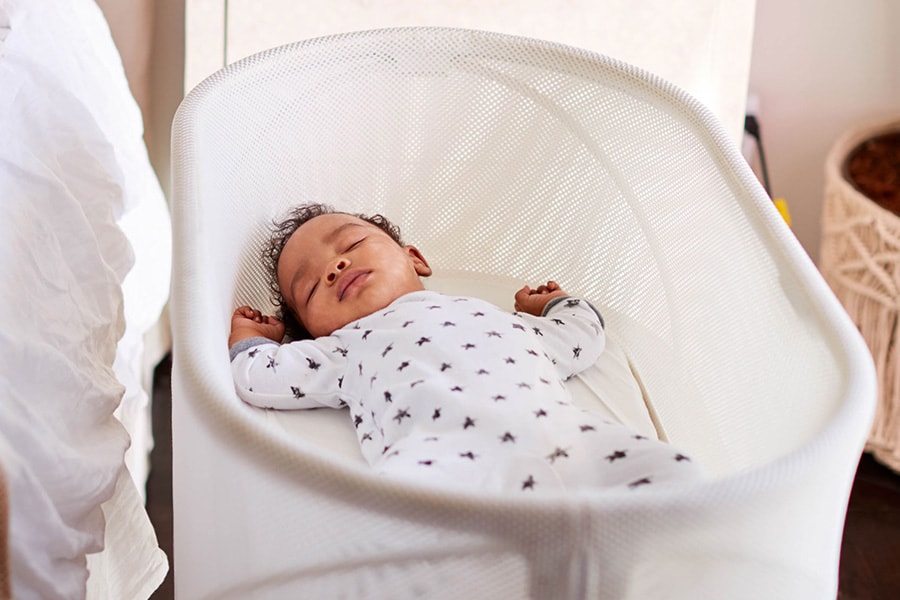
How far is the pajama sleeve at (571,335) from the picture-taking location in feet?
4.18

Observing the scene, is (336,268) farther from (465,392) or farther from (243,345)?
(465,392)

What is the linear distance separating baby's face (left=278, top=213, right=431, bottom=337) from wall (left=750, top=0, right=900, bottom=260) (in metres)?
1.03

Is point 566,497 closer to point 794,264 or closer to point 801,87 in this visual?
point 794,264

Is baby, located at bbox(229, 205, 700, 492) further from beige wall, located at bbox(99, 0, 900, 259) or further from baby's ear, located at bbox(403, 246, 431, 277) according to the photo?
beige wall, located at bbox(99, 0, 900, 259)

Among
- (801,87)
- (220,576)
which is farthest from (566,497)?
(801,87)

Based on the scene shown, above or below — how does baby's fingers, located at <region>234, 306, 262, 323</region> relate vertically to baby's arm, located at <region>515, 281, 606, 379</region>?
below

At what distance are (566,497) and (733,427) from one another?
1.61 feet

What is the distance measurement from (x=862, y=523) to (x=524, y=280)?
25.9 inches

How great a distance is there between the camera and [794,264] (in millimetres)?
1043

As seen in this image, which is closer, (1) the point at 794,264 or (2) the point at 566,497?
(2) the point at 566,497

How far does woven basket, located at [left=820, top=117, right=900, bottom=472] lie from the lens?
172cm

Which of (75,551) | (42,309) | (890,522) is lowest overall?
(890,522)

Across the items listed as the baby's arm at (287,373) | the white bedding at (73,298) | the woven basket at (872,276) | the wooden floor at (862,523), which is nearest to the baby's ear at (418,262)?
the baby's arm at (287,373)

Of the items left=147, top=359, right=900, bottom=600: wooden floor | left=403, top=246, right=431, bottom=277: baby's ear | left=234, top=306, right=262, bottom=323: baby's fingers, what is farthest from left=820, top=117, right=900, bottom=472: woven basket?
left=234, top=306, right=262, bottom=323: baby's fingers
